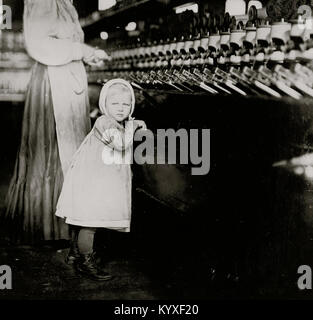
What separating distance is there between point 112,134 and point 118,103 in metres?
0.16

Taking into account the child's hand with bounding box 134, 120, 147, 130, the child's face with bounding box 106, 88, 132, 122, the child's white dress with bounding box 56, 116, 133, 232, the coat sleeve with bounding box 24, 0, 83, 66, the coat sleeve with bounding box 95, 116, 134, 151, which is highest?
the coat sleeve with bounding box 24, 0, 83, 66

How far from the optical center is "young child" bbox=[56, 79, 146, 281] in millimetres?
2871

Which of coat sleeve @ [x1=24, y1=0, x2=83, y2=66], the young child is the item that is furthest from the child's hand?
coat sleeve @ [x1=24, y1=0, x2=83, y2=66]

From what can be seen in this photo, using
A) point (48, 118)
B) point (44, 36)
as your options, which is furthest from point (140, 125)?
point (44, 36)

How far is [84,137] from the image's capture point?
9.60ft

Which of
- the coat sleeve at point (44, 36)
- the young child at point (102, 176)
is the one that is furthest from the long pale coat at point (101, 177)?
the coat sleeve at point (44, 36)

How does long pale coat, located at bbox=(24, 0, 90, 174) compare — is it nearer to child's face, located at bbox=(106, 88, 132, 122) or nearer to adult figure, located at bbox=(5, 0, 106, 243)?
adult figure, located at bbox=(5, 0, 106, 243)

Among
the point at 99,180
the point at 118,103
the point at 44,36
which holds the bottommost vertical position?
the point at 99,180

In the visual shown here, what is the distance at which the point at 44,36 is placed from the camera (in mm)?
2863

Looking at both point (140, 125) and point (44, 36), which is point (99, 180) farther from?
point (44, 36)

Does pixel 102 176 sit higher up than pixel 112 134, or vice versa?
pixel 112 134
